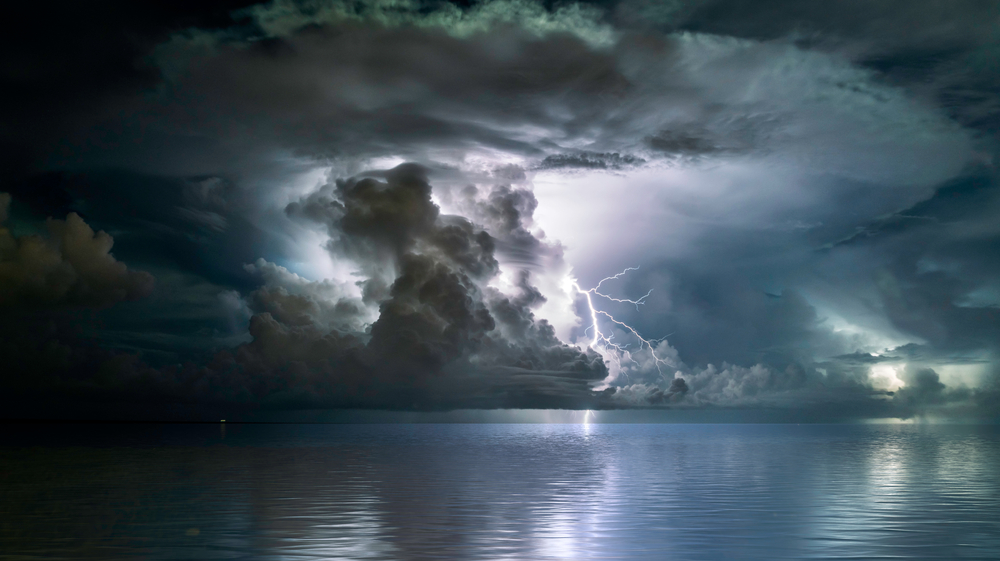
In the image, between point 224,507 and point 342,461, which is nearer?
point 224,507

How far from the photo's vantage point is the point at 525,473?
79.4m

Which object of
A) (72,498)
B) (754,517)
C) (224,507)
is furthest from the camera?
(72,498)

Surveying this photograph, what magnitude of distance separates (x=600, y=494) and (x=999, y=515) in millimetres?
27889

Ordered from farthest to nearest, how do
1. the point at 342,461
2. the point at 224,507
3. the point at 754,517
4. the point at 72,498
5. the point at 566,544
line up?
the point at 342,461 < the point at 72,498 < the point at 224,507 < the point at 754,517 < the point at 566,544

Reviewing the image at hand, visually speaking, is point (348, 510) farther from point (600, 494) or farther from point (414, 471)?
point (414, 471)

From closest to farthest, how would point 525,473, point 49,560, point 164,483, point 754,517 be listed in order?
point 49,560, point 754,517, point 164,483, point 525,473

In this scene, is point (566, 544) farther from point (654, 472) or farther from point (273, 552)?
point (654, 472)

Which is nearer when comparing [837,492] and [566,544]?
[566,544]

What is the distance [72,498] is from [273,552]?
32.4m

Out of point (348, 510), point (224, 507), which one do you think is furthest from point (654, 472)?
point (224, 507)

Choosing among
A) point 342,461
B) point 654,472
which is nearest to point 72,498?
point 342,461

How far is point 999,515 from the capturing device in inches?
1827

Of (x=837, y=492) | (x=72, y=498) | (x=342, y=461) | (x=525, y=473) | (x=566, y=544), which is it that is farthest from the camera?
(x=342, y=461)

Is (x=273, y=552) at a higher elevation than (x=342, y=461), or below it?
higher
